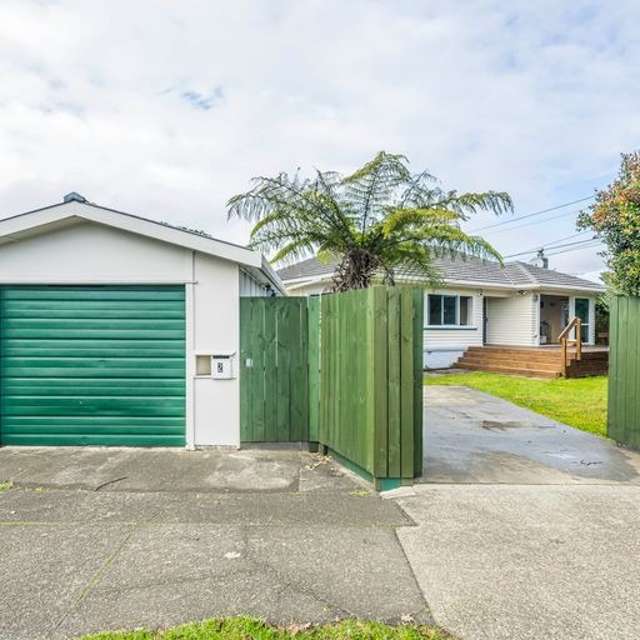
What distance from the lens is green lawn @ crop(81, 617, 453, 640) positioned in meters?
2.34

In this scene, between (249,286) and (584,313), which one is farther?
(584,313)

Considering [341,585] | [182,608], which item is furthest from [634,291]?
[182,608]

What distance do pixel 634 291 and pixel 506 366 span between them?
31.5 ft

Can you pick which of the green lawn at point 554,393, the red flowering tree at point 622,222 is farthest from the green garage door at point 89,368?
the green lawn at point 554,393

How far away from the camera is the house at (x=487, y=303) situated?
16.8m

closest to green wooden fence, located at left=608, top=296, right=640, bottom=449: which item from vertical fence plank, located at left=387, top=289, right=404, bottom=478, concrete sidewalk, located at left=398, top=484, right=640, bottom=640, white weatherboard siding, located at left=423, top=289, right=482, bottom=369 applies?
concrete sidewalk, located at left=398, top=484, right=640, bottom=640

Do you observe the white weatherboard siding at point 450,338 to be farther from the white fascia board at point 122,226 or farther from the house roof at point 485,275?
the white fascia board at point 122,226

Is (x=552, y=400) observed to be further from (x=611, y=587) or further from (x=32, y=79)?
(x=32, y=79)

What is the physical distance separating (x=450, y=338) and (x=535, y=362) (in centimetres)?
318

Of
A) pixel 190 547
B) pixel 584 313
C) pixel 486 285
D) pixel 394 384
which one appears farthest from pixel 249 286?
pixel 584 313

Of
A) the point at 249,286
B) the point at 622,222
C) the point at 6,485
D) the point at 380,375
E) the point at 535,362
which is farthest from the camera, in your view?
the point at 535,362

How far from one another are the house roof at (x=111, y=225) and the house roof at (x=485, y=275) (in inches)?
358

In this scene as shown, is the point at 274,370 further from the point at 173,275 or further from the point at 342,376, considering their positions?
the point at 173,275

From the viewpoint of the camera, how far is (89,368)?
6129 millimetres
